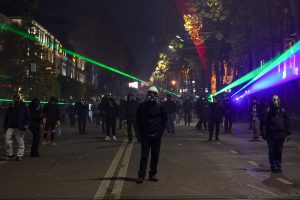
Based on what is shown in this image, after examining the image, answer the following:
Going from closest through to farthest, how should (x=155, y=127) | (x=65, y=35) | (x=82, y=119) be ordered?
(x=155, y=127) → (x=82, y=119) → (x=65, y=35)

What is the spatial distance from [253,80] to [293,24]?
421 inches

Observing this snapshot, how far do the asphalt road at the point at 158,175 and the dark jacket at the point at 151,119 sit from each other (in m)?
0.91

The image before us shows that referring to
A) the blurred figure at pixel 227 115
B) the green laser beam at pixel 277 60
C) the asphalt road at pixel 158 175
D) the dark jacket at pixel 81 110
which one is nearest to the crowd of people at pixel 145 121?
the asphalt road at pixel 158 175

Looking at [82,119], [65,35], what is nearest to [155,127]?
[82,119]

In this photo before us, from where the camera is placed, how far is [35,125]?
14570 millimetres

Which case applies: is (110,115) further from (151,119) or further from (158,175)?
(151,119)

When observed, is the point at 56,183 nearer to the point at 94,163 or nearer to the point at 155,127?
the point at 155,127

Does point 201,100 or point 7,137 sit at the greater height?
point 201,100

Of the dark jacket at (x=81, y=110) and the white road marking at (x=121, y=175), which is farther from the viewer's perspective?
the dark jacket at (x=81, y=110)

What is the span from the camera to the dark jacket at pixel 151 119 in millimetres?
9586

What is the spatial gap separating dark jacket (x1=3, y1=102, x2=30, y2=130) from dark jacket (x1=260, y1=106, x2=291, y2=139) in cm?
590

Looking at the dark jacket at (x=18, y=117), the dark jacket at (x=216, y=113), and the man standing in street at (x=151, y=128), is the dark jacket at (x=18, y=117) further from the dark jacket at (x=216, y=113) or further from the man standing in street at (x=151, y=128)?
the dark jacket at (x=216, y=113)

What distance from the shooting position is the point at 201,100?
27.9 meters

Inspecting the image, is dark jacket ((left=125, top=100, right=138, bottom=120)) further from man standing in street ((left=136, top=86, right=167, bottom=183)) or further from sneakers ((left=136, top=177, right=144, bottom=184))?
sneakers ((left=136, top=177, right=144, bottom=184))
